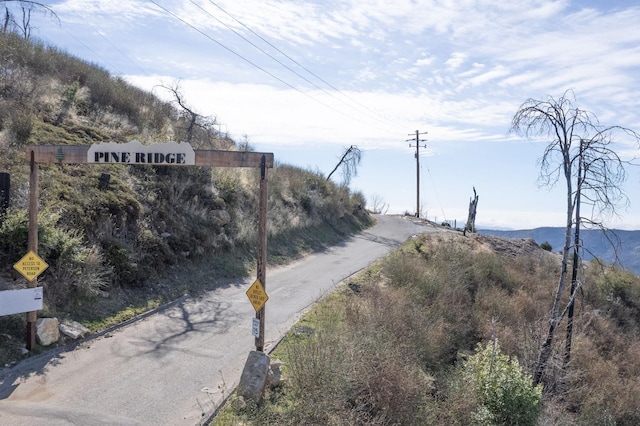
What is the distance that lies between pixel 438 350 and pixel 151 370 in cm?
672

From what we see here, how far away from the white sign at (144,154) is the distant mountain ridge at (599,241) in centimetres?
969

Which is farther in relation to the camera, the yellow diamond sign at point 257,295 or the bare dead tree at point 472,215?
the bare dead tree at point 472,215

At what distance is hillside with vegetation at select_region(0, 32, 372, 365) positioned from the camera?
10.5 meters

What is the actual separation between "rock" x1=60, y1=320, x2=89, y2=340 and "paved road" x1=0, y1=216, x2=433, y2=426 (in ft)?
0.75

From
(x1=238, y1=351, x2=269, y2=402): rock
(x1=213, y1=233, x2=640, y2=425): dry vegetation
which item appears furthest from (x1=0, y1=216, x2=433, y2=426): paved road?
(x1=213, y1=233, x2=640, y2=425): dry vegetation

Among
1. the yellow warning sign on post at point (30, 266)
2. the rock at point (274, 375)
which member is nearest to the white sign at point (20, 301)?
the yellow warning sign on post at point (30, 266)

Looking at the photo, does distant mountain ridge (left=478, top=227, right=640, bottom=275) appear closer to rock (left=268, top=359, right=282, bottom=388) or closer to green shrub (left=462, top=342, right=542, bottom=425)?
green shrub (left=462, top=342, right=542, bottom=425)

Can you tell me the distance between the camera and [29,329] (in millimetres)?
8812

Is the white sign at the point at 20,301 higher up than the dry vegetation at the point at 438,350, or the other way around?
the white sign at the point at 20,301

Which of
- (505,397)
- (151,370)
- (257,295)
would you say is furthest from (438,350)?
(151,370)

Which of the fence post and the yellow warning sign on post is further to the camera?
the fence post

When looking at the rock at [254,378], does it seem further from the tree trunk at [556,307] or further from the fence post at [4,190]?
the tree trunk at [556,307]

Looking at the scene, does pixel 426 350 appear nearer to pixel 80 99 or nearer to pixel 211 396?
pixel 211 396

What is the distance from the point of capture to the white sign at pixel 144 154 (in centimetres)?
859
